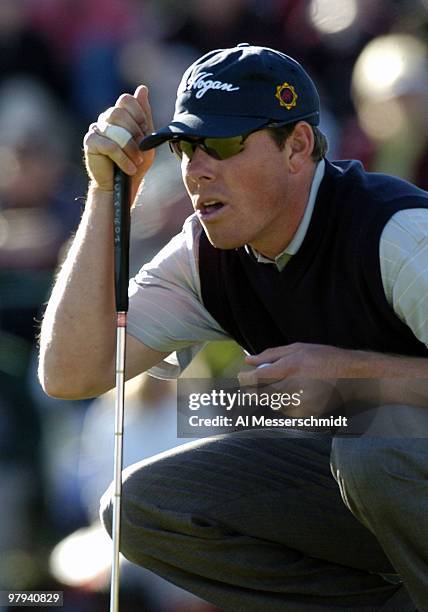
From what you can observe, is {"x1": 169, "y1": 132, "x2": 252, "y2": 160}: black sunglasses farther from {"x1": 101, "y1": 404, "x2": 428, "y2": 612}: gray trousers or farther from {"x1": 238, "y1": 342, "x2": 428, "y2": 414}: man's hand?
{"x1": 101, "y1": 404, "x2": 428, "y2": 612}: gray trousers

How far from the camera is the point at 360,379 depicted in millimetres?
2402

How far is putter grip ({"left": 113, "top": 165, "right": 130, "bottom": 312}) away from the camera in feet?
7.80

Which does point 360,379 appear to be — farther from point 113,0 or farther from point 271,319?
point 113,0

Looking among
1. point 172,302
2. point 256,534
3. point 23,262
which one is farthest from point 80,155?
point 256,534

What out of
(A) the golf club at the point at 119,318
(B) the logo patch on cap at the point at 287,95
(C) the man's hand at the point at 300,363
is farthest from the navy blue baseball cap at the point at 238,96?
(C) the man's hand at the point at 300,363

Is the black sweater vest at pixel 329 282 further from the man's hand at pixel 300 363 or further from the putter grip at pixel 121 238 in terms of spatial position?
the putter grip at pixel 121 238

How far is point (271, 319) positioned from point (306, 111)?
0.43 m

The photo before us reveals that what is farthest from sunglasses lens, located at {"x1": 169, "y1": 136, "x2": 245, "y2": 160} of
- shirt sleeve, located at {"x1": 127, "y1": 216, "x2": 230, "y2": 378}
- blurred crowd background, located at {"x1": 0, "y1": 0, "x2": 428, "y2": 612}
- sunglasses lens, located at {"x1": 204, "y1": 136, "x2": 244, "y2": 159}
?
blurred crowd background, located at {"x1": 0, "y1": 0, "x2": 428, "y2": 612}

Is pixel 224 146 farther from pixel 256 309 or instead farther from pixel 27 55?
pixel 27 55

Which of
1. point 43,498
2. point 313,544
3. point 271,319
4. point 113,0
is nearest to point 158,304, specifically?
point 271,319

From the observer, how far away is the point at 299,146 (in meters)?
2.54

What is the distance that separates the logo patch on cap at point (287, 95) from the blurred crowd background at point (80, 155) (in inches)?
31.3

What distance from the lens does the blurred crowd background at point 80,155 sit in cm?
327

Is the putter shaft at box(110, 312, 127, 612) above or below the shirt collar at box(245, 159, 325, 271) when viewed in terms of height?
below
